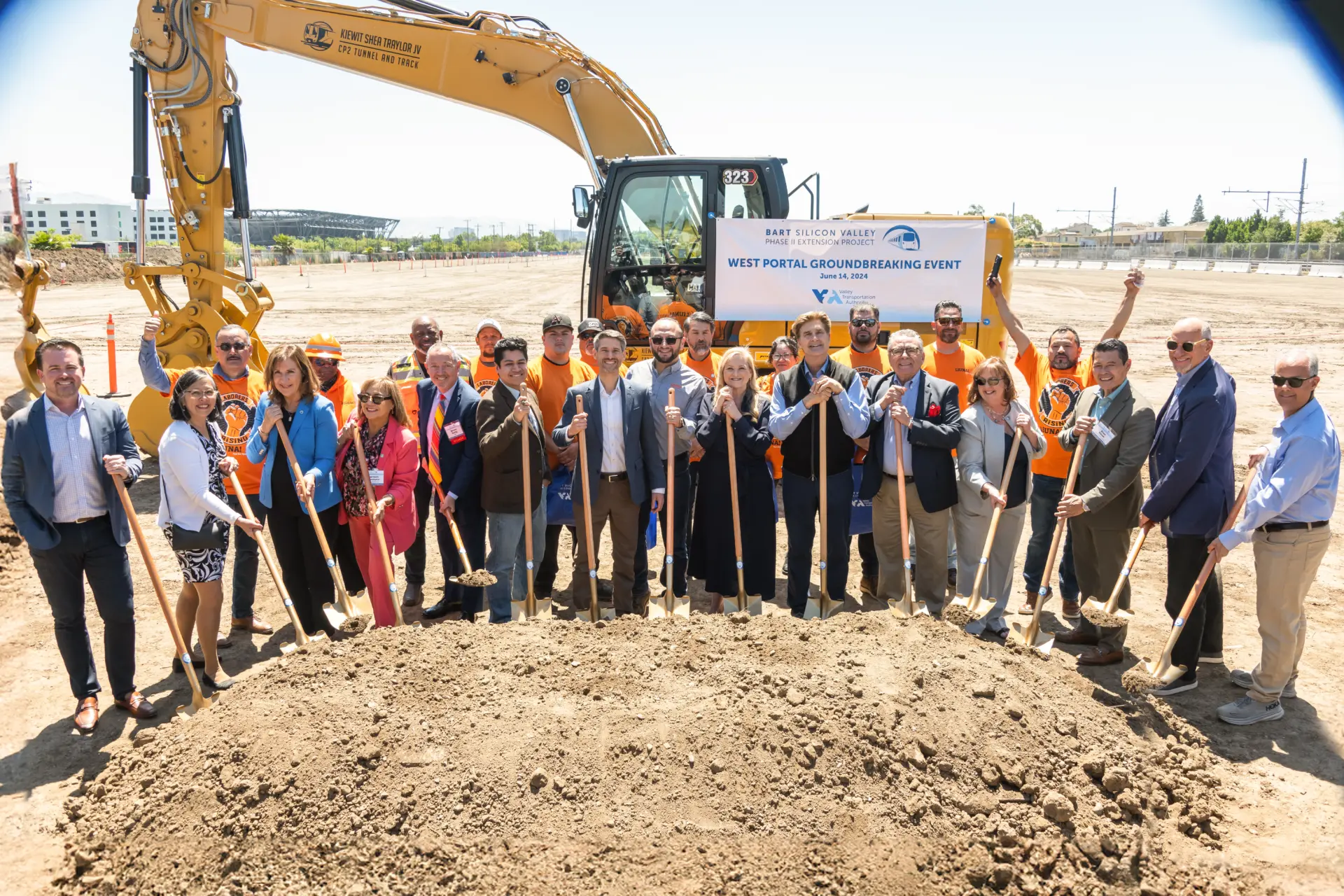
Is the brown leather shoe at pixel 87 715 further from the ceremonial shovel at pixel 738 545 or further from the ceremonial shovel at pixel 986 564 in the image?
the ceremonial shovel at pixel 986 564

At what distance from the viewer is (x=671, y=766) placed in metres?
3.73

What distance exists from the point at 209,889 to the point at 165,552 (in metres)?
4.67

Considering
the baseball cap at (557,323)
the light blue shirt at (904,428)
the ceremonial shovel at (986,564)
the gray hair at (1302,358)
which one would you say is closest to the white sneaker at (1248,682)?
the ceremonial shovel at (986,564)

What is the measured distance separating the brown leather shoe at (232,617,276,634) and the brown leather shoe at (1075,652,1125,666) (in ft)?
17.3

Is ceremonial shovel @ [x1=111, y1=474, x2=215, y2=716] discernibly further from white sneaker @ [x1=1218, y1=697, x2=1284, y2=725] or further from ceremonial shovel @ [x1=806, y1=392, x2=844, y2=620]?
white sneaker @ [x1=1218, y1=697, x2=1284, y2=725]

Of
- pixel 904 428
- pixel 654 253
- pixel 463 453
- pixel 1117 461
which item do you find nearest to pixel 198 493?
pixel 463 453

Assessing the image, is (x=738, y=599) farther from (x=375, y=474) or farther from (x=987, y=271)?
(x=987, y=271)

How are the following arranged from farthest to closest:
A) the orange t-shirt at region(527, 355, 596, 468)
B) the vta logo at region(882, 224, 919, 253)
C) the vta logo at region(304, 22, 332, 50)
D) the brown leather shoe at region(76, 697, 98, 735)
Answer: the vta logo at region(304, 22, 332, 50)
the vta logo at region(882, 224, 919, 253)
the orange t-shirt at region(527, 355, 596, 468)
the brown leather shoe at region(76, 697, 98, 735)

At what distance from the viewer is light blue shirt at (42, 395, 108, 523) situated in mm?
4387

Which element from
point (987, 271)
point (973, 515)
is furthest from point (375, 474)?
point (987, 271)

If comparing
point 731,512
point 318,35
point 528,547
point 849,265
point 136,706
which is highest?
point 318,35

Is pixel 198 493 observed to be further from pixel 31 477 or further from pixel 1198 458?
pixel 1198 458

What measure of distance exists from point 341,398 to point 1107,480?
489cm

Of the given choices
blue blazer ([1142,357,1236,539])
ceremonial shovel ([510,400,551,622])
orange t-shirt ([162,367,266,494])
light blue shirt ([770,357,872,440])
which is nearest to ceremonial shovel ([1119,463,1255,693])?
blue blazer ([1142,357,1236,539])
